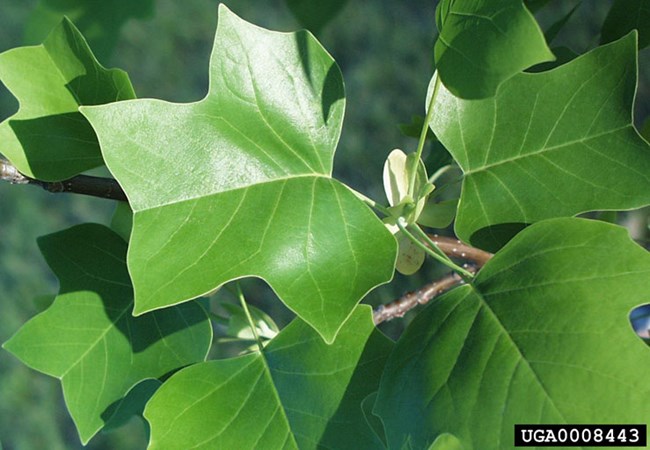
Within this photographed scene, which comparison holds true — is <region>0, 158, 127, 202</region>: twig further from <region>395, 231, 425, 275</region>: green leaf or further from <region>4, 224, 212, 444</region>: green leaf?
<region>395, 231, 425, 275</region>: green leaf

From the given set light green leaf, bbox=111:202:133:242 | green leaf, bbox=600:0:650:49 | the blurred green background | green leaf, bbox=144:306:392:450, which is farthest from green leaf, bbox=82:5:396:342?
the blurred green background

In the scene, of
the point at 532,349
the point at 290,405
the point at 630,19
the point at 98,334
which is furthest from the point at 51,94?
the point at 630,19

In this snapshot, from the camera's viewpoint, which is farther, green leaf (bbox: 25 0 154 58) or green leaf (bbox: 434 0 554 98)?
green leaf (bbox: 25 0 154 58)

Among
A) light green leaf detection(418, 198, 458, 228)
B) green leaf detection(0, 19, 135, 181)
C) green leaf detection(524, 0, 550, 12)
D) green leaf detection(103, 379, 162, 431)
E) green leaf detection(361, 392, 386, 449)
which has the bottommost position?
green leaf detection(103, 379, 162, 431)

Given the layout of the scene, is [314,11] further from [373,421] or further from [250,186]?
[373,421]

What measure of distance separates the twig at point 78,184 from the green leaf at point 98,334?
4cm

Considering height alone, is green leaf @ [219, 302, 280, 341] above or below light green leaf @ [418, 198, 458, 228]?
below

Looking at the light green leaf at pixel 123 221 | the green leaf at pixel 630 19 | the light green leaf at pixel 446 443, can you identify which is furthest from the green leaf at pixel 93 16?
the light green leaf at pixel 446 443

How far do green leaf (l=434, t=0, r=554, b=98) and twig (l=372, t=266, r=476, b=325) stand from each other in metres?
0.35

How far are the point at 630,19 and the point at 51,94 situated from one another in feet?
1.72

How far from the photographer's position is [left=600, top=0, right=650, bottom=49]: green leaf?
735 mm

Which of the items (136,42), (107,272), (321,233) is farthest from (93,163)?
(136,42)

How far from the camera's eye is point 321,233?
56cm

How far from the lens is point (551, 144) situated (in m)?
0.59
